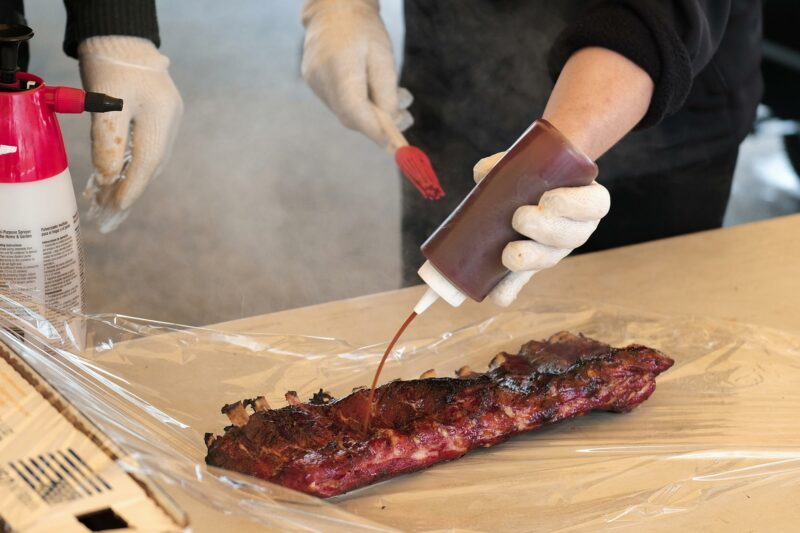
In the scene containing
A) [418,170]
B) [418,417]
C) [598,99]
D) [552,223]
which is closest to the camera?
[552,223]

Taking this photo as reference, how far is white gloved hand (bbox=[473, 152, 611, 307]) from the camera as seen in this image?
3.72 ft

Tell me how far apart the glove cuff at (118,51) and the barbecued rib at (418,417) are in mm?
812

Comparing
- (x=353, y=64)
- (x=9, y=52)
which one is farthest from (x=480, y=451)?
(x=353, y=64)

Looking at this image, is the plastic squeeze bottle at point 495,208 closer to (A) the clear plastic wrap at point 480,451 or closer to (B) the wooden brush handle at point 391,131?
(A) the clear plastic wrap at point 480,451

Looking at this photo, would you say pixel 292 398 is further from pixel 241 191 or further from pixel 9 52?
pixel 241 191

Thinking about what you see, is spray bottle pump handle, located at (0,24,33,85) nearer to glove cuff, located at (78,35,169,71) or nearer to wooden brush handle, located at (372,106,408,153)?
glove cuff, located at (78,35,169,71)

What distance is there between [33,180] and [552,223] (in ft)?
2.47

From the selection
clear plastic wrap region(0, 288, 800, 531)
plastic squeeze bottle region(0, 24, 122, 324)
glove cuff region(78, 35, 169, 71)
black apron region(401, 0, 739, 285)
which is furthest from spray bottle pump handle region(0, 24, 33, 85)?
black apron region(401, 0, 739, 285)

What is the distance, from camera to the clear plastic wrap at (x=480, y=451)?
3.67 ft

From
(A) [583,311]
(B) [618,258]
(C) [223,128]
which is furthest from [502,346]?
(C) [223,128]

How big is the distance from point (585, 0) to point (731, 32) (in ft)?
1.18

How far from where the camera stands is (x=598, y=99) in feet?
4.95

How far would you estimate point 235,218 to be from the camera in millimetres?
2938

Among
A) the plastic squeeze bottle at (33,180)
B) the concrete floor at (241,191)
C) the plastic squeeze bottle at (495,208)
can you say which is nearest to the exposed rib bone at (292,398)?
the plastic squeeze bottle at (495,208)
